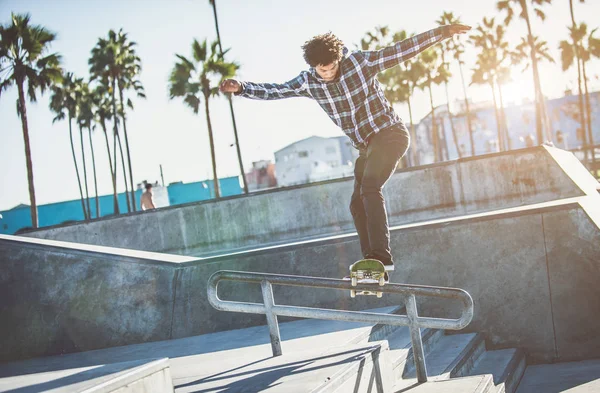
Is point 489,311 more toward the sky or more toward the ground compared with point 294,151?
more toward the ground

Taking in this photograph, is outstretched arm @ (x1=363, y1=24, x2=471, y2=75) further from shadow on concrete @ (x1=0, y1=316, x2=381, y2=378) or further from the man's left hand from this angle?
shadow on concrete @ (x1=0, y1=316, x2=381, y2=378)

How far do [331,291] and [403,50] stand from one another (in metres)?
3.03

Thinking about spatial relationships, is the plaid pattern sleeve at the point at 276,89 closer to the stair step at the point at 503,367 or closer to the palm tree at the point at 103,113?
the stair step at the point at 503,367

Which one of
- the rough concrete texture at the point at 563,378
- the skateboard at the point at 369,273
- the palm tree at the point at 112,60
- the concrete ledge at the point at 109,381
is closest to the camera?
the concrete ledge at the point at 109,381

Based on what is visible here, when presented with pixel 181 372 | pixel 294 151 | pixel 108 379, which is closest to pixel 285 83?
pixel 181 372

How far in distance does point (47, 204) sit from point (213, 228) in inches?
1838

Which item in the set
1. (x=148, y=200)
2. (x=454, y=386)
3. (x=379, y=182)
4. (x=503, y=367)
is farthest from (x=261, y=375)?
(x=148, y=200)

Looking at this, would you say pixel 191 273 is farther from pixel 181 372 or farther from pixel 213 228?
pixel 213 228

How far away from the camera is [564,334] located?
21.0 ft

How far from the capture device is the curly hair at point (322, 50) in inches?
175

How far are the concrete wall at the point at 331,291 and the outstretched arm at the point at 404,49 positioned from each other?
2.59 metres

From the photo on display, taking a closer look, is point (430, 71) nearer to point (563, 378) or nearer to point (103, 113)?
point (103, 113)

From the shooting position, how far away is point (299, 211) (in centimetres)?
1467

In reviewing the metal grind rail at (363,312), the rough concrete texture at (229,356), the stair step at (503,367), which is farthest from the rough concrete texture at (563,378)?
the metal grind rail at (363,312)
